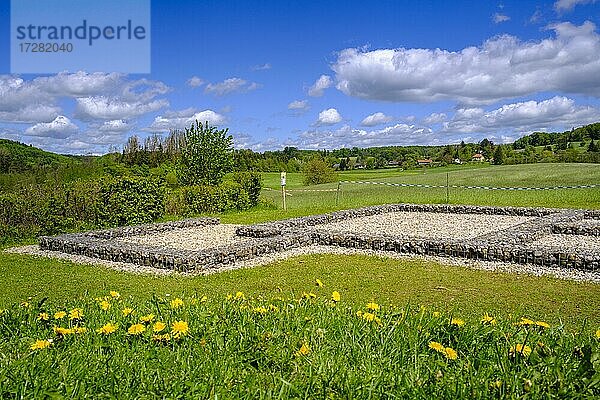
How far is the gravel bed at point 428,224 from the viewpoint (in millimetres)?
14438

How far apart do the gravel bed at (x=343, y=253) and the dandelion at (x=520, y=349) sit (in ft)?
20.4

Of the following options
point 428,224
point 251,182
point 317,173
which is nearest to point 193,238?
point 428,224

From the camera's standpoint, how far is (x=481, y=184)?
31.6 meters

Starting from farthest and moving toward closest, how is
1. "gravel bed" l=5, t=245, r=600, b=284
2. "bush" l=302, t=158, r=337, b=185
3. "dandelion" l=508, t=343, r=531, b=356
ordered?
"bush" l=302, t=158, r=337, b=185 → "gravel bed" l=5, t=245, r=600, b=284 → "dandelion" l=508, t=343, r=531, b=356

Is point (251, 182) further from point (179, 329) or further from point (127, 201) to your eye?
point (179, 329)

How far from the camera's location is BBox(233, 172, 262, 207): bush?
818 inches

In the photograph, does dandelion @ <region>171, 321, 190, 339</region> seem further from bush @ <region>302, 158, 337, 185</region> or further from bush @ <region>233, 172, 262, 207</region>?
bush @ <region>302, 158, 337, 185</region>

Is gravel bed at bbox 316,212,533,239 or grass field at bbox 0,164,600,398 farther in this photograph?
gravel bed at bbox 316,212,533,239

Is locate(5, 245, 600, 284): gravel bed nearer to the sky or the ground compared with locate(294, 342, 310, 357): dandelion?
nearer to the ground

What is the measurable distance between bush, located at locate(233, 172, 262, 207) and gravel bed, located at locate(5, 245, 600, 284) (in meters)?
8.97

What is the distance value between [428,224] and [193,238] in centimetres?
637

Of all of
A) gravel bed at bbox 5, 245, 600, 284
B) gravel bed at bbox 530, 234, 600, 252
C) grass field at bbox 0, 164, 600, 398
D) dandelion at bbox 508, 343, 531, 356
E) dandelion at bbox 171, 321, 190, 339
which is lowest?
gravel bed at bbox 5, 245, 600, 284

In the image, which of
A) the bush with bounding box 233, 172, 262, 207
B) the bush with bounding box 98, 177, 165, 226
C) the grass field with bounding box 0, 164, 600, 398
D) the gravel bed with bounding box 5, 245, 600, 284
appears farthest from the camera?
the bush with bounding box 233, 172, 262, 207

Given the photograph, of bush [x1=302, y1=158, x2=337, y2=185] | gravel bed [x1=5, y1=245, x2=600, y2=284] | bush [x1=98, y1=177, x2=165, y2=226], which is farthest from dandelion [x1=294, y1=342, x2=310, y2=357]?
bush [x1=302, y1=158, x2=337, y2=185]
